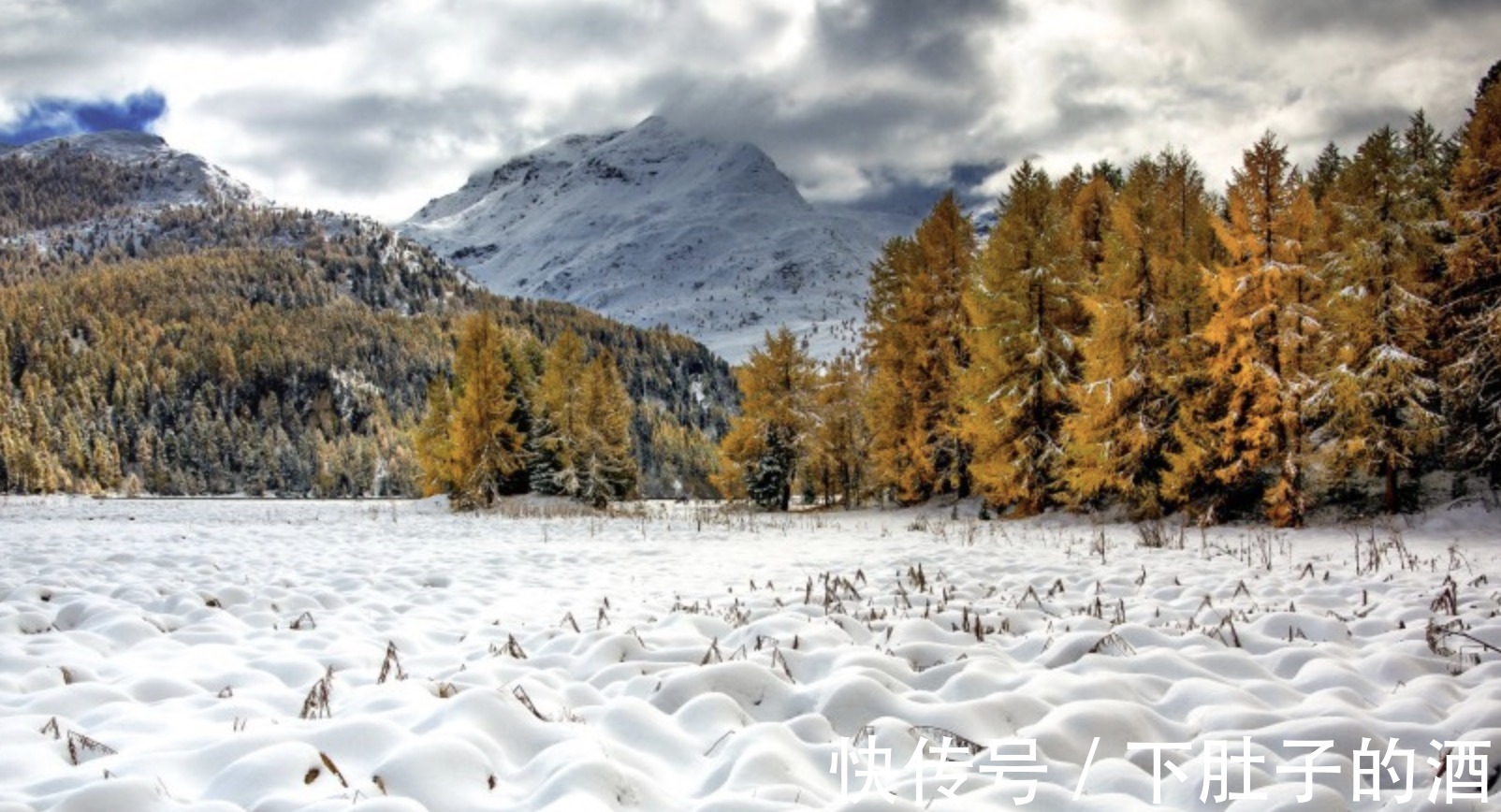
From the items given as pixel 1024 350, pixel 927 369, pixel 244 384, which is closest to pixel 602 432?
pixel 927 369

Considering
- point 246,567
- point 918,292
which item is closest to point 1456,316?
point 918,292

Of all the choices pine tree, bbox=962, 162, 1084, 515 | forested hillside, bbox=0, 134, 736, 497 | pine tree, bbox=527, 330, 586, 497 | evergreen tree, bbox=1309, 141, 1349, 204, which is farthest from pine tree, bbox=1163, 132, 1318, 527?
forested hillside, bbox=0, 134, 736, 497

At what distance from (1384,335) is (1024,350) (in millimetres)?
8615

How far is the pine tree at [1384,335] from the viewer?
17.6m

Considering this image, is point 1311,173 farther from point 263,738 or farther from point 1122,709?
point 263,738

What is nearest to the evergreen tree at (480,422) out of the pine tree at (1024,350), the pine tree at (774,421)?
the pine tree at (774,421)

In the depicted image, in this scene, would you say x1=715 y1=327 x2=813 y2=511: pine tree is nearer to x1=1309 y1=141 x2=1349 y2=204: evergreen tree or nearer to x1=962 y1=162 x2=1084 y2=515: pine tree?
x1=962 y1=162 x2=1084 y2=515: pine tree

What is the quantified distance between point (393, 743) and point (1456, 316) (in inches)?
961

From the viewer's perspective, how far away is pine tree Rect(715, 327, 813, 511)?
36.7 meters

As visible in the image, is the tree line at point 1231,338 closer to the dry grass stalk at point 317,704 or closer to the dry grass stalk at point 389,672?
the dry grass stalk at point 389,672

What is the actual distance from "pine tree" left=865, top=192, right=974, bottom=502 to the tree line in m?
0.13

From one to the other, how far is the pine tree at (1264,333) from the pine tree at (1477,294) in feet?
9.49

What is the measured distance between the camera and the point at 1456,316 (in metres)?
18.6

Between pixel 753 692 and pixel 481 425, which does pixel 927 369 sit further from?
pixel 753 692
